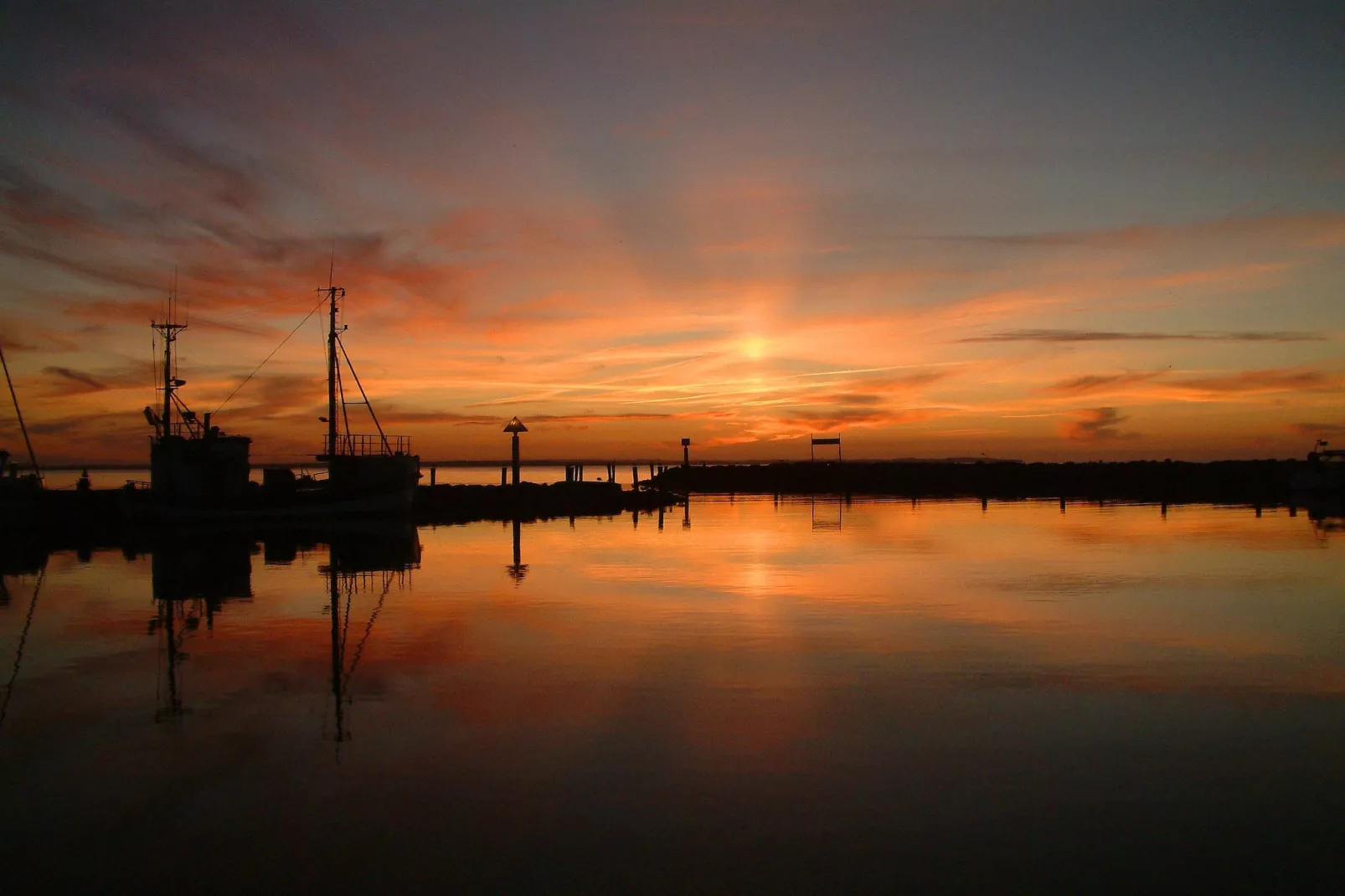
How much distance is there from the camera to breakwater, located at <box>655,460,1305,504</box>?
263 ft

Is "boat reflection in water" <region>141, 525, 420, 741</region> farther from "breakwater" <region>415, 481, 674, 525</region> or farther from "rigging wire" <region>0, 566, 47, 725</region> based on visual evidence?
"breakwater" <region>415, 481, 674, 525</region>

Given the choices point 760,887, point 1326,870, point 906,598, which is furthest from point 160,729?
point 906,598

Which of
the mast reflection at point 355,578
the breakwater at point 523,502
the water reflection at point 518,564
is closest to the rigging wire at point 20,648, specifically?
the mast reflection at point 355,578

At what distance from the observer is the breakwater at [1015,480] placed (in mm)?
80050

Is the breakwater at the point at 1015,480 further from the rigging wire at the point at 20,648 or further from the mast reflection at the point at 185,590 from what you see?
the rigging wire at the point at 20,648

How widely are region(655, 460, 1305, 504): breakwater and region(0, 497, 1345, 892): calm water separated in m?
57.3

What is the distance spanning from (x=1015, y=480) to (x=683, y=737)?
9513cm

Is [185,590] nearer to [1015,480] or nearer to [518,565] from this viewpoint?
[518,565]

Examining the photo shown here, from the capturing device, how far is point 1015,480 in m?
100

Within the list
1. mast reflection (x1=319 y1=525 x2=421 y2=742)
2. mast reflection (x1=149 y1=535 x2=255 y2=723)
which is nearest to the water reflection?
mast reflection (x1=319 y1=525 x2=421 y2=742)

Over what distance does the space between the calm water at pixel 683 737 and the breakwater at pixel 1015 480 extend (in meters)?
57.3

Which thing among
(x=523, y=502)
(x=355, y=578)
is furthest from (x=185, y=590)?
(x=523, y=502)

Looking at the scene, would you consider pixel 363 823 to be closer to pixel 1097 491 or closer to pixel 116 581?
pixel 116 581

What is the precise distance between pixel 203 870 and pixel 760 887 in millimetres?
4490
